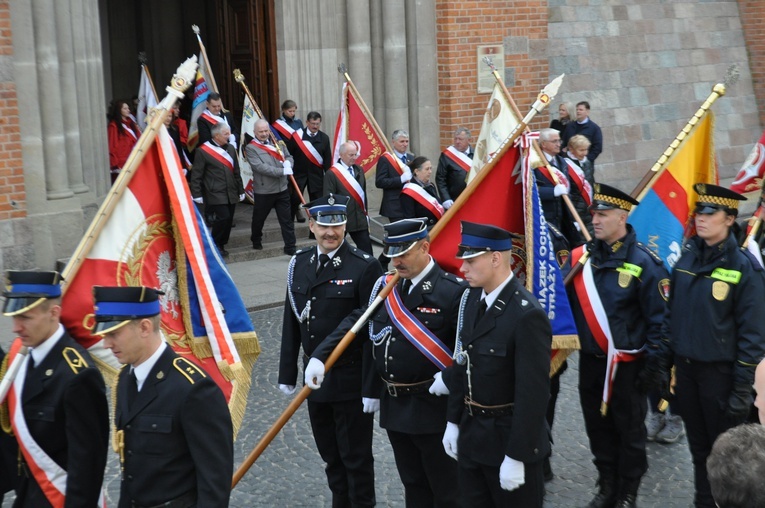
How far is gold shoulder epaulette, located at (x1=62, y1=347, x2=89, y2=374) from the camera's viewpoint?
4423 mm

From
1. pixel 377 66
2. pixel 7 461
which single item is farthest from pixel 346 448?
pixel 377 66

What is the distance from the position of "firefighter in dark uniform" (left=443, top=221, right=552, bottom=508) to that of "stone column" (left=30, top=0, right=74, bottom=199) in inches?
303

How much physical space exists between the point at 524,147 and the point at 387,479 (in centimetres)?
217

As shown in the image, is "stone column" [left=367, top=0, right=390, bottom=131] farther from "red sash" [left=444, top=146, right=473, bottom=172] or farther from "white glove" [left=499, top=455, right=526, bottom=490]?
"white glove" [left=499, top=455, right=526, bottom=490]

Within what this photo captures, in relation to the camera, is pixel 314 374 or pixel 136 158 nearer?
pixel 136 158

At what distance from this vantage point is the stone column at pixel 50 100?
11.5 meters

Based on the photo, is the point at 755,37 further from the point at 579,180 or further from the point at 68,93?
the point at 68,93

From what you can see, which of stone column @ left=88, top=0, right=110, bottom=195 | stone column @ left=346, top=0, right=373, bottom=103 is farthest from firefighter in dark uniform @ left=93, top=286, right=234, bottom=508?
stone column @ left=346, top=0, right=373, bottom=103

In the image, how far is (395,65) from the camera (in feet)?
48.9

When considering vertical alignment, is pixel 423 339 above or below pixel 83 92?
below

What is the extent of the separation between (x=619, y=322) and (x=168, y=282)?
247 cm

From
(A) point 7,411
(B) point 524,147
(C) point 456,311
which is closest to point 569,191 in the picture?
(B) point 524,147

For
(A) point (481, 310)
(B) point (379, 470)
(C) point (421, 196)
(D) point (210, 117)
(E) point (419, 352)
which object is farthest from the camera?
(D) point (210, 117)

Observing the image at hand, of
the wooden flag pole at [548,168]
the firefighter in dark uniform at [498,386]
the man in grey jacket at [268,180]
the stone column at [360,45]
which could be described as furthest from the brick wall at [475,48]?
the firefighter in dark uniform at [498,386]
